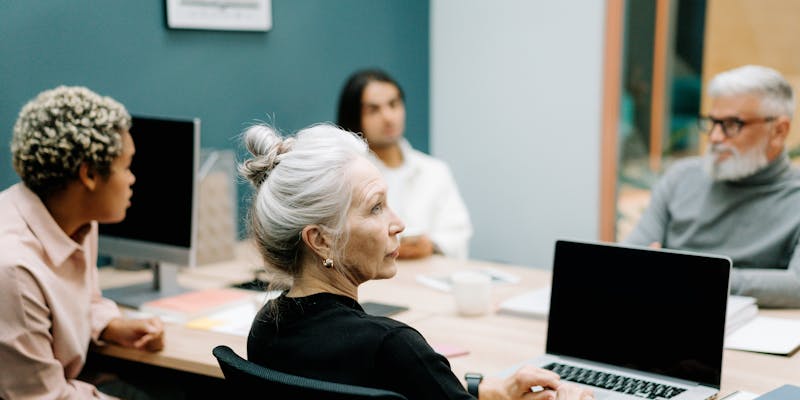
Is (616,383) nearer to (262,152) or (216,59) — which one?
(262,152)

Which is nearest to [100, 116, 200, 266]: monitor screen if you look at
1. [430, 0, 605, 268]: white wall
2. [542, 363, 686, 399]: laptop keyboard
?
[542, 363, 686, 399]: laptop keyboard

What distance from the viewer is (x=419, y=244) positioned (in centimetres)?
295

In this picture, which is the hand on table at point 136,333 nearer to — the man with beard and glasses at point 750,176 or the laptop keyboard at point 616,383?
the laptop keyboard at point 616,383

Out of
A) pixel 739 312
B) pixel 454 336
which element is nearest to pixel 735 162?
pixel 739 312

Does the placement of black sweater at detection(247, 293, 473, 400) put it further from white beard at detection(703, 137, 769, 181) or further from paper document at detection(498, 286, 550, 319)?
white beard at detection(703, 137, 769, 181)

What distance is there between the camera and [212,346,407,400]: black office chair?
121 centimetres

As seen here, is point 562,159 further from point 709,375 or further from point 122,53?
point 709,375

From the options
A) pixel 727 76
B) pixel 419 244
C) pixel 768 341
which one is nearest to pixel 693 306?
pixel 768 341

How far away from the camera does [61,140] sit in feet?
6.24

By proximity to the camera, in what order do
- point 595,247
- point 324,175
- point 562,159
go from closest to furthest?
point 324,175 → point 595,247 → point 562,159

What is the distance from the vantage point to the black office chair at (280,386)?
3.99 ft

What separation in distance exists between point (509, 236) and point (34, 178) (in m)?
2.59

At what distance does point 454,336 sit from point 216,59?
1.57 metres

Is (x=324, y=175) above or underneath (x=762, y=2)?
underneath
